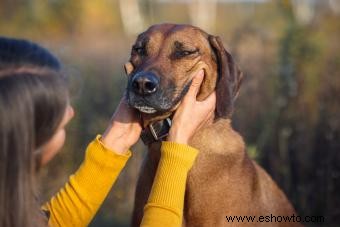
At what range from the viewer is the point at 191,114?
9.82 ft

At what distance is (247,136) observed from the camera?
646cm

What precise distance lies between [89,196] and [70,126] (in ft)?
13.3

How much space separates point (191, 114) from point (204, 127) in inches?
25.3

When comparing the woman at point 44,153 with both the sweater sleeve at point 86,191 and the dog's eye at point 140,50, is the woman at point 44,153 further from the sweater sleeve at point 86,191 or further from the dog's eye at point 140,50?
the dog's eye at point 140,50

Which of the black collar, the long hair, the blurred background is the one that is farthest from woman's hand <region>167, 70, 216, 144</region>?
the blurred background

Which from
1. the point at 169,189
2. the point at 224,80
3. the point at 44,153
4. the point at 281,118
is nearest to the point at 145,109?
the point at 224,80

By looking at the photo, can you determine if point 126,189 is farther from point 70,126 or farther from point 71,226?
point 71,226

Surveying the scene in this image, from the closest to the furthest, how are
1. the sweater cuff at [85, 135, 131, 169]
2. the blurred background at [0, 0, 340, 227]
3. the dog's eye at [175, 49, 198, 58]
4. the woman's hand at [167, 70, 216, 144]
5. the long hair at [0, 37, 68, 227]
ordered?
the long hair at [0, 37, 68, 227]
the woman's hand at [167, 70, 216, 144]
the sweater cuff at [85, 135, 131, 169]
the dog's eye at [175, 49, 198, 58]
the blurred background at [0, 0, 340, 227]

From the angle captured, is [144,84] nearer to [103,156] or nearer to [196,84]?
[196,84]

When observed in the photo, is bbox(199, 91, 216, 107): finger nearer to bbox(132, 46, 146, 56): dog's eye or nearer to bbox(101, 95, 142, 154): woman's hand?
bbox(101, 95, 142, 154): woman's hand

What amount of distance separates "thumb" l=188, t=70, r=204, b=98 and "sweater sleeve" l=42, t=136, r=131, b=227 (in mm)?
630

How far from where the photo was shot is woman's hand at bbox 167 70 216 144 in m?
2.80

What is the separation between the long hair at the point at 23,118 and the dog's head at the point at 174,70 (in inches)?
40.4

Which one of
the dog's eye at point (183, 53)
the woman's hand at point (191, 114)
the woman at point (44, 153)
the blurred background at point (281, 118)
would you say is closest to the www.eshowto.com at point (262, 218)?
the woman's hand at point (191, 114)
